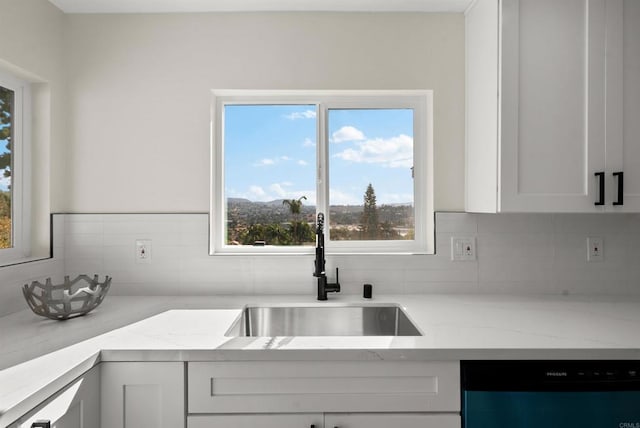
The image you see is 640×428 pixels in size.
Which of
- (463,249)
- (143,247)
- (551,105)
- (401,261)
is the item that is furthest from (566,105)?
(143,247)

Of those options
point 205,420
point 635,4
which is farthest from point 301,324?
point 635,4

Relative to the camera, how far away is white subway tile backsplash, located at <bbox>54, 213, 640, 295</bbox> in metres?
2.02

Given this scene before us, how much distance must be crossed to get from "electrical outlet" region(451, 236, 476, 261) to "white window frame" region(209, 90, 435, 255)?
0.41 ft

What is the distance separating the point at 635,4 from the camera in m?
1.67

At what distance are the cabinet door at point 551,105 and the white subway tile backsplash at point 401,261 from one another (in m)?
0.37

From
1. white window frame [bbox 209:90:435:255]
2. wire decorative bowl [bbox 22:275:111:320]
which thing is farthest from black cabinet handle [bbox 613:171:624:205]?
wire decorative bowl [bbox 22:275:111:320]

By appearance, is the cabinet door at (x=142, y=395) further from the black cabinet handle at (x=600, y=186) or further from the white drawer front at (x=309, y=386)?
the black cabinet handle at (x=600, y=186)

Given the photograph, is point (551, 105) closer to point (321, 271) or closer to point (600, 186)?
point (600, 186)

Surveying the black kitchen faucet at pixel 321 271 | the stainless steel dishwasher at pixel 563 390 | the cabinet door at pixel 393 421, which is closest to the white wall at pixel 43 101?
the black kitchen faucet at pixel 321 271

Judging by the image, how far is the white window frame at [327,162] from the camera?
83.2 inches

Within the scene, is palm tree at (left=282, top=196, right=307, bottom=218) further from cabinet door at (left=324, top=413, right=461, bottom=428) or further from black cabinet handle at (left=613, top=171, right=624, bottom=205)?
black cabinet handle at (left=613, top=171, right=624, bottom=205)

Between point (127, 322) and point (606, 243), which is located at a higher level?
point (606, 243)

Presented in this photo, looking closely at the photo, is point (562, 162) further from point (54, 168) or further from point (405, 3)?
point (54, 168)

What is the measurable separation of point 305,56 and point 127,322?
144cm
